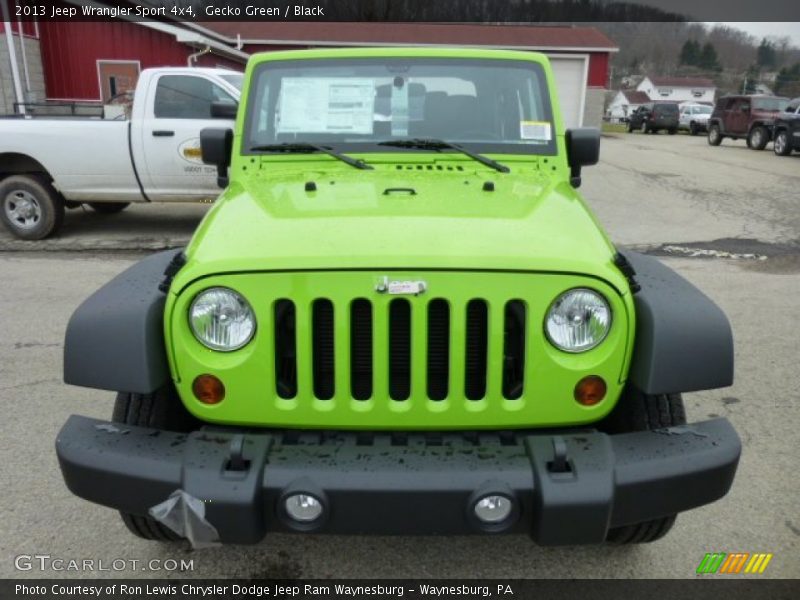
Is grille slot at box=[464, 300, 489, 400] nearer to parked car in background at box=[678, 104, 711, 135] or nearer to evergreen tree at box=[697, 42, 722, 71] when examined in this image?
parked car in background at box=[678, 104, 711, 135]

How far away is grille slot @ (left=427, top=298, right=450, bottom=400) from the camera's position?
2.08 m

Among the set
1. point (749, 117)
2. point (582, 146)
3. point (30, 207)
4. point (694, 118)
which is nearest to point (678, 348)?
point (582, 146)

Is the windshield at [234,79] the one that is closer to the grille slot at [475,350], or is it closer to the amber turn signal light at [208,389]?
the amber turn signal light at [208,389]

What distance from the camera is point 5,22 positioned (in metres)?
13.7

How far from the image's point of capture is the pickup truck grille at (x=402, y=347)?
2.01 m

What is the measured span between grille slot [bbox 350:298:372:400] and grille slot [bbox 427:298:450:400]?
0.19m

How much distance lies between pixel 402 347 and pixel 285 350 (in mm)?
364

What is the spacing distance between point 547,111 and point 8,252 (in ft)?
21.2

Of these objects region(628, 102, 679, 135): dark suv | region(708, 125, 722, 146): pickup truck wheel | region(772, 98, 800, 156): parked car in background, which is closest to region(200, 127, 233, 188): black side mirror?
region(772, 98, 800, 156): parked car in background

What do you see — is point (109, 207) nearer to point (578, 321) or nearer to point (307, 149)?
point (307, 149)

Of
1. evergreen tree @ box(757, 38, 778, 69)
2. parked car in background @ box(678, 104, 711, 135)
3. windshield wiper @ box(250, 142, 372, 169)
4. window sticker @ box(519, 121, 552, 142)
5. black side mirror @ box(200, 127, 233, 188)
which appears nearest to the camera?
windshield wiper @ box(250, 142, 372, 169)

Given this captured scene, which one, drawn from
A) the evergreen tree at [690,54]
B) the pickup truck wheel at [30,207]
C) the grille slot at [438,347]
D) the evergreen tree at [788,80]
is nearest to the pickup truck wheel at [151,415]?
the grille slot at [438,347]

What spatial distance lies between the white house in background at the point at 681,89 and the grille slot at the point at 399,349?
80988 millimetres

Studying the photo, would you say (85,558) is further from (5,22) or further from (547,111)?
(5,22)
